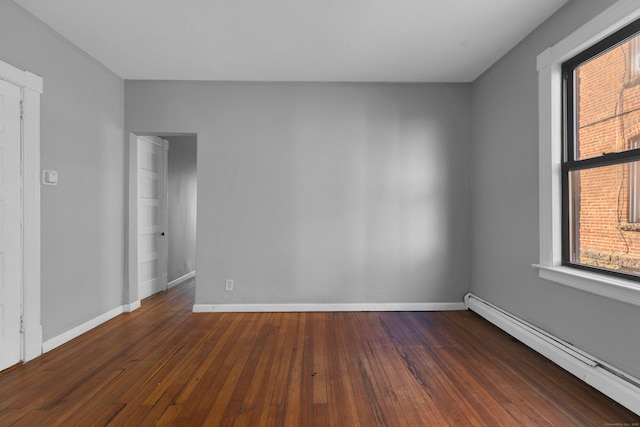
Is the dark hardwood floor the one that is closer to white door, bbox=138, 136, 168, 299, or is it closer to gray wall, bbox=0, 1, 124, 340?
gray wall, bbox=0, 1, 124, 340

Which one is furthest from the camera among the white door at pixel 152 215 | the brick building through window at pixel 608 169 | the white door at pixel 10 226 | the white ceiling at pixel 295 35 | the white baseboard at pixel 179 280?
the white baseboard at pixel 179 280

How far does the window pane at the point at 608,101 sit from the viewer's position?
2.12 metres

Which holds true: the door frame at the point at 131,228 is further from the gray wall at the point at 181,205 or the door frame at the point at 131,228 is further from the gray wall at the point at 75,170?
the gray wall at the point at 181,205

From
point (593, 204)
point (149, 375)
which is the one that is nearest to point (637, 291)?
point (593, 204)

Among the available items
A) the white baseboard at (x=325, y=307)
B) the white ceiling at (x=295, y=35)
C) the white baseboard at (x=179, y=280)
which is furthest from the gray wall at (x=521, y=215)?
the white baseboard at (x=179, y=280)

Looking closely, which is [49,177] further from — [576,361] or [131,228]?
[576,361]

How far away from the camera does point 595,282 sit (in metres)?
2.21

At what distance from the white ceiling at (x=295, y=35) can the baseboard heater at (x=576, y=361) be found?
257cm

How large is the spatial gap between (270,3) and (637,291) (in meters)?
3.05

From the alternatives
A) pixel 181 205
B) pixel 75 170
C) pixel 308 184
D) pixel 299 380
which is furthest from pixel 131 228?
pixel 299 380

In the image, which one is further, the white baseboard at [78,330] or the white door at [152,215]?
the white door at [152,215]

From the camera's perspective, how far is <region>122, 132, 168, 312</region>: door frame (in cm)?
393

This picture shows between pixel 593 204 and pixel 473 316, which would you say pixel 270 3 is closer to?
pixel 593 204

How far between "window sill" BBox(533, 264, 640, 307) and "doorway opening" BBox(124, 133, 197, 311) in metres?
3.92
